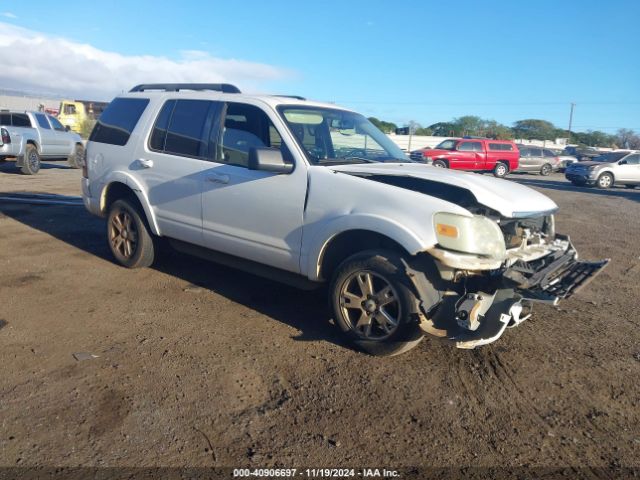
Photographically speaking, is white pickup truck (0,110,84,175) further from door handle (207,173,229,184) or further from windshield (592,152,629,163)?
windshield (592,152,629,163)

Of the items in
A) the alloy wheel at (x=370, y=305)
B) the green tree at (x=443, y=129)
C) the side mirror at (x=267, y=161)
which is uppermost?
the green tree at (x=443, y=129)

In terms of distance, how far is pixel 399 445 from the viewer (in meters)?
3.04

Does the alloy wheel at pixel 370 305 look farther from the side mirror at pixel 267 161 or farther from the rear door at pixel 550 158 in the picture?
the rear door at pixel 550 158

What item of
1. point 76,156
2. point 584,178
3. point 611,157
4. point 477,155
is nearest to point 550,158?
point 477,155

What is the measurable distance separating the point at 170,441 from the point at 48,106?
5040 centimetres

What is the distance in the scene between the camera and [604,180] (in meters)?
22.7

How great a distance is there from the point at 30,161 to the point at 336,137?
45.9 feet

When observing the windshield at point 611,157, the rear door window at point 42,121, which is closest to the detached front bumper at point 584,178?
the windshield at point 611,157

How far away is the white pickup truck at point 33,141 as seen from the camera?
15.6m

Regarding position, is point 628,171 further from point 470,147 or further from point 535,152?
point 535,152

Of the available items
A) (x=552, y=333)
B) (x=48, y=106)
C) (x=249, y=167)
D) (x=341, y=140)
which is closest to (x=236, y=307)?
(x=249, y=167)

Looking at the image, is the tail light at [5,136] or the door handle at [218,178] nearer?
the door handle at [218,178]

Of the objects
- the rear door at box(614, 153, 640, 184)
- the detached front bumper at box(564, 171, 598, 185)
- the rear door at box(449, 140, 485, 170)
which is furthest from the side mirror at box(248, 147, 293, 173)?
the rear door at box(449, 140, 485, 170)

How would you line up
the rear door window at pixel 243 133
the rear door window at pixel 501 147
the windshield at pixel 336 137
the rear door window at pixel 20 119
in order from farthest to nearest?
the rear door window at pixel 501 147, the rear door window at pixel 20 119, the rear door window at pixel 243 133, the windshield at pixel 336 137
